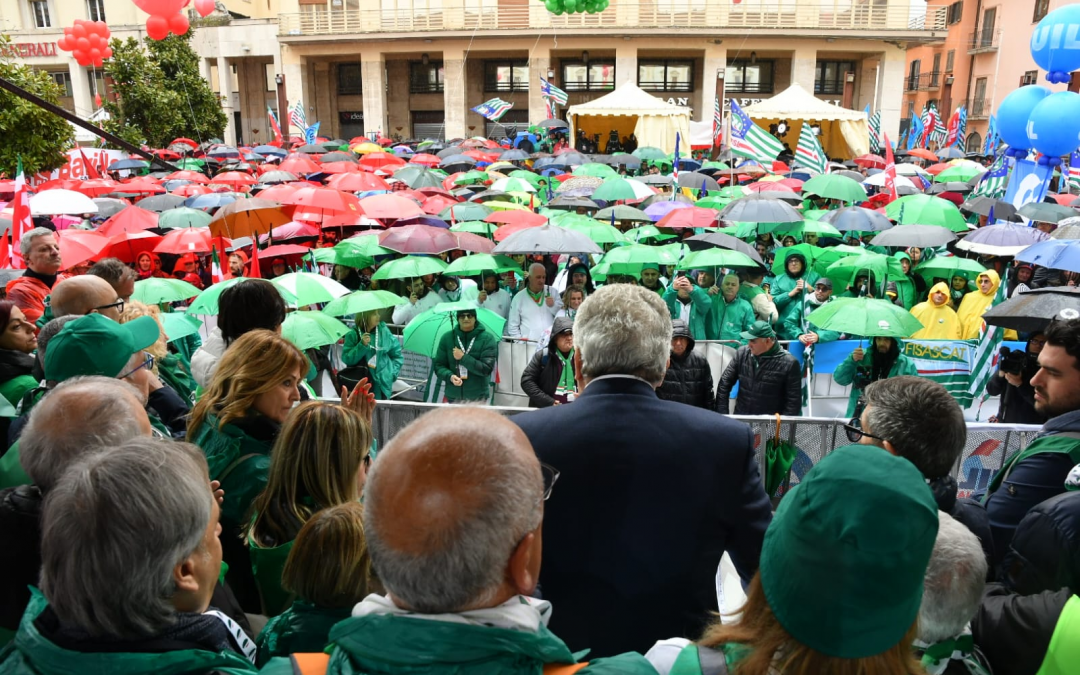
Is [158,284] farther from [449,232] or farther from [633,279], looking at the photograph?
[633,279]

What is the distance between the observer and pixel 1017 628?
189 centimetres

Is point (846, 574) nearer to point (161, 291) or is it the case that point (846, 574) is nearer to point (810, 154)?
point (161, 291)

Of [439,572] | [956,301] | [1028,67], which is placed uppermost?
[1028,67]

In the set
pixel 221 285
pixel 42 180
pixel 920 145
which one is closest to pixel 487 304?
pixel 221 285

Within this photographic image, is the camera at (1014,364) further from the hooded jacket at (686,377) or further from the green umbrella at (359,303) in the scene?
the green umbrella at (359,303)

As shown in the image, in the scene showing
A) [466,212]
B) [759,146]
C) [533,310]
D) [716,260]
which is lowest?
[533,310]

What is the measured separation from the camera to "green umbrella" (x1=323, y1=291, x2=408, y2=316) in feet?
19.8

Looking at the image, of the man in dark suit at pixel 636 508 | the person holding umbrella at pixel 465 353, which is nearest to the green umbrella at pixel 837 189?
the person holding umbrella at pixel 465 353

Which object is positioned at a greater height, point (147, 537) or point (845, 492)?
point (845, 492)

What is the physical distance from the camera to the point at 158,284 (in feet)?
23.0

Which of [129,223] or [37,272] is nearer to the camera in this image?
[37,272]

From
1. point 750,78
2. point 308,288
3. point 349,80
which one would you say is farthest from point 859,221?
point 349,80

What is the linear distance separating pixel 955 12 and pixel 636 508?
55311mm

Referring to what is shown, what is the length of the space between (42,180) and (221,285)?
11663 millimetres
